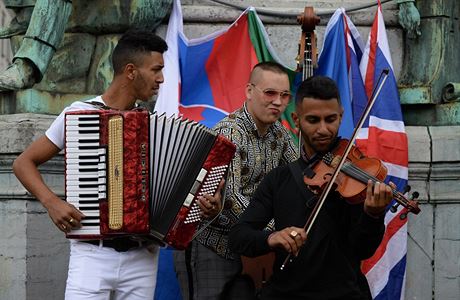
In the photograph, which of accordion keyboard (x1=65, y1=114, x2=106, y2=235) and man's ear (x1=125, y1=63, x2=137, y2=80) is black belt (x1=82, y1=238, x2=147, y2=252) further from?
man's ear (x1=125, y1=63, x2=137, y2=80)

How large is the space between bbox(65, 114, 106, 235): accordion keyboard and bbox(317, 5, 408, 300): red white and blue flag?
2.25 meters

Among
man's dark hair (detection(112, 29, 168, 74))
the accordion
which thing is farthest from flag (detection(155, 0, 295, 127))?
the accordion

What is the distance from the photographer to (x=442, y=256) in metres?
7.61

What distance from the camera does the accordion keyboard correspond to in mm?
5539

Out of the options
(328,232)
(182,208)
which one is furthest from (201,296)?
(328,232)

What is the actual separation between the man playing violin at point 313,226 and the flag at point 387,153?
201 centimetres

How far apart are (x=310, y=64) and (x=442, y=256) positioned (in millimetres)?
1484

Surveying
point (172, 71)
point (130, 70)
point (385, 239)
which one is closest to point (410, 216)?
point (385, 239)

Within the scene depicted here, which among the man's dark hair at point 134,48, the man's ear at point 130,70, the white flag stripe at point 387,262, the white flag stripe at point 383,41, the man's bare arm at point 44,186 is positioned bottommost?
the white flag stripe at point 387,262

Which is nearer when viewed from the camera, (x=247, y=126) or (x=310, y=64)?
(x=247, y=126)

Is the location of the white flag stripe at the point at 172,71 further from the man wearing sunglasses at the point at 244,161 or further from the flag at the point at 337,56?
the man wearing sunglasses at the point at 244,161

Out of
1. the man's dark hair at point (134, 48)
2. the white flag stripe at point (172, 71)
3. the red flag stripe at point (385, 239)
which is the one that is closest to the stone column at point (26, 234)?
the white flag stripe at point (172, 71)

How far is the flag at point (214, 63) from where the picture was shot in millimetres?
7680

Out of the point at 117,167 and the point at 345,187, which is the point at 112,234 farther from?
the point at 345,187
